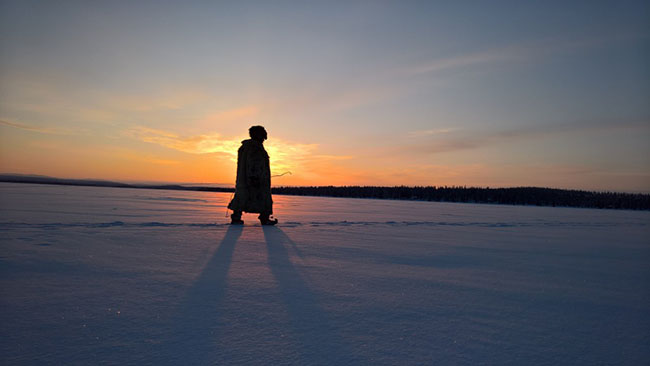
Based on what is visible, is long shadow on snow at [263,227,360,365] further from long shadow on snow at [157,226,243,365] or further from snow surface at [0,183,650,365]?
long shadow on snow at [157,226,243,365]

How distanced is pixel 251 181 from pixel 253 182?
5cm

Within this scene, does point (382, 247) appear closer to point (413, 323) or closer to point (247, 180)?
point (413, 323)

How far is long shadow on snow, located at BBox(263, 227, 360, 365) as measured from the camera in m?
1.42

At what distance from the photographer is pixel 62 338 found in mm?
1516

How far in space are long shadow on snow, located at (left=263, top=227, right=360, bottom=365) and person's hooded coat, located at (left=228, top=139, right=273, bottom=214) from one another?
4637mm

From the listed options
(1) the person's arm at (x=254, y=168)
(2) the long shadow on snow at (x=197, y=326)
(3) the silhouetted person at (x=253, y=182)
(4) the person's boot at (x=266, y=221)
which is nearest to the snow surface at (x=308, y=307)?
(2) the long shadow on snow at (x=197, y=326)

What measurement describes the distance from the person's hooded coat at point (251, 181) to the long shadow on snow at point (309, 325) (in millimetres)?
4637

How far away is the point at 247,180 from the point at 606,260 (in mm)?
6388

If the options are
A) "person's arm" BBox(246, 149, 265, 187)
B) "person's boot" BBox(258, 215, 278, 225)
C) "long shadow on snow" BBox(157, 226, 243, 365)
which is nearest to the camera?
"long shadow on snow" BBox(157, 226, 243, 365)

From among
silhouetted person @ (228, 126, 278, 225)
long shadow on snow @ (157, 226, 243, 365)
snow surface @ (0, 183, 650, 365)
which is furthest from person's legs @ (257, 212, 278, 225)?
long shadow on snow @ (157, 226, 243, 365)

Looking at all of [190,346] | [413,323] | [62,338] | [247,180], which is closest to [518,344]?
[413,323]

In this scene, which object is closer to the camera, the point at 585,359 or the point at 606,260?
the point at 585,359

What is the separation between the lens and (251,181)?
24.6 ft

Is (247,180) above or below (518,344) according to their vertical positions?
above
